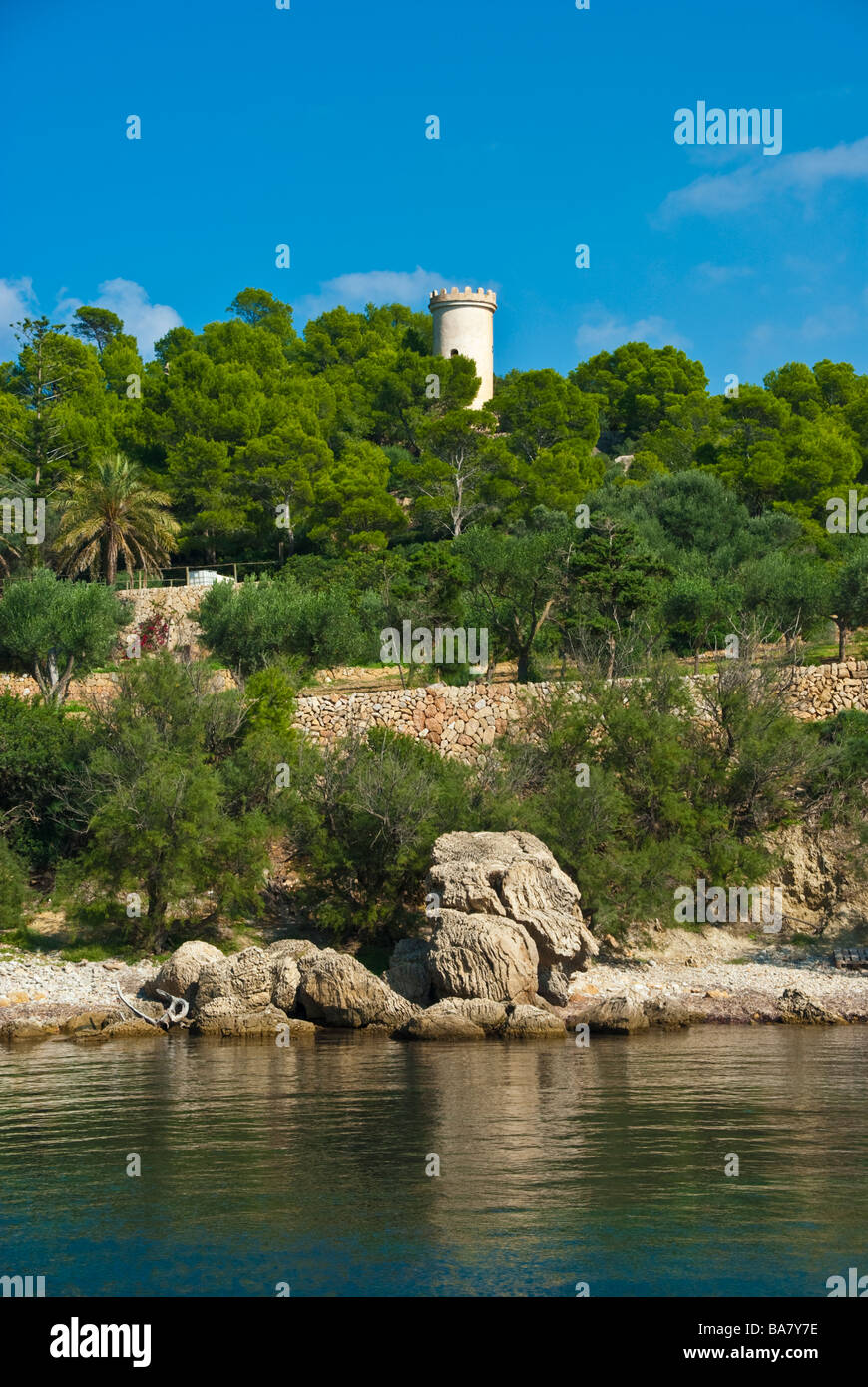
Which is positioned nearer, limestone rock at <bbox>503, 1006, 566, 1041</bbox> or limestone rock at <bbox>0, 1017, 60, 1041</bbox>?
limestone rock at <bbox>0, 1017, 60, 1041</bbox>

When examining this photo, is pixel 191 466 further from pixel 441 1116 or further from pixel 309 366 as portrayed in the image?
pixel 441 1116

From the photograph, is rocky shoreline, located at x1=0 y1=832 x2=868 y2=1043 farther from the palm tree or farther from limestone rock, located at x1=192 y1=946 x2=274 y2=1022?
the palm tree

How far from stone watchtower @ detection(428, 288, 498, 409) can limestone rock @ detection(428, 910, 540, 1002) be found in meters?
54.2

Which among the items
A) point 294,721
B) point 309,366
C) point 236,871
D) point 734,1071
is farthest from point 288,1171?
point 309,366

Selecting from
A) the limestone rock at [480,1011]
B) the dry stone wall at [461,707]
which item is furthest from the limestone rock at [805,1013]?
the dry stone wall at [461,707]

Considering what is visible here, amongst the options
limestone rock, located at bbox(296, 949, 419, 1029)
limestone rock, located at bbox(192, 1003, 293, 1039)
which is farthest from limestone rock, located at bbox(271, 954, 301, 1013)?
limestone rock, located at bbox(192, 1003, 293, 1039)

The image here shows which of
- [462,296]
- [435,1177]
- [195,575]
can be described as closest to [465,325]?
[462,296]

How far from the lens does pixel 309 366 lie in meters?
77.6

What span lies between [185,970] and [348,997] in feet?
9.70

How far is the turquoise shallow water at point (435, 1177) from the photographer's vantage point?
9.70 metres

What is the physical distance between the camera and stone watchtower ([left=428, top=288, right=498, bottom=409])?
72.6 metres

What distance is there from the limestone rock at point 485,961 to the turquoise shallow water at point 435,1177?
2783mm

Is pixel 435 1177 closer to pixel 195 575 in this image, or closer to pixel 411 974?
pixel 411 974
